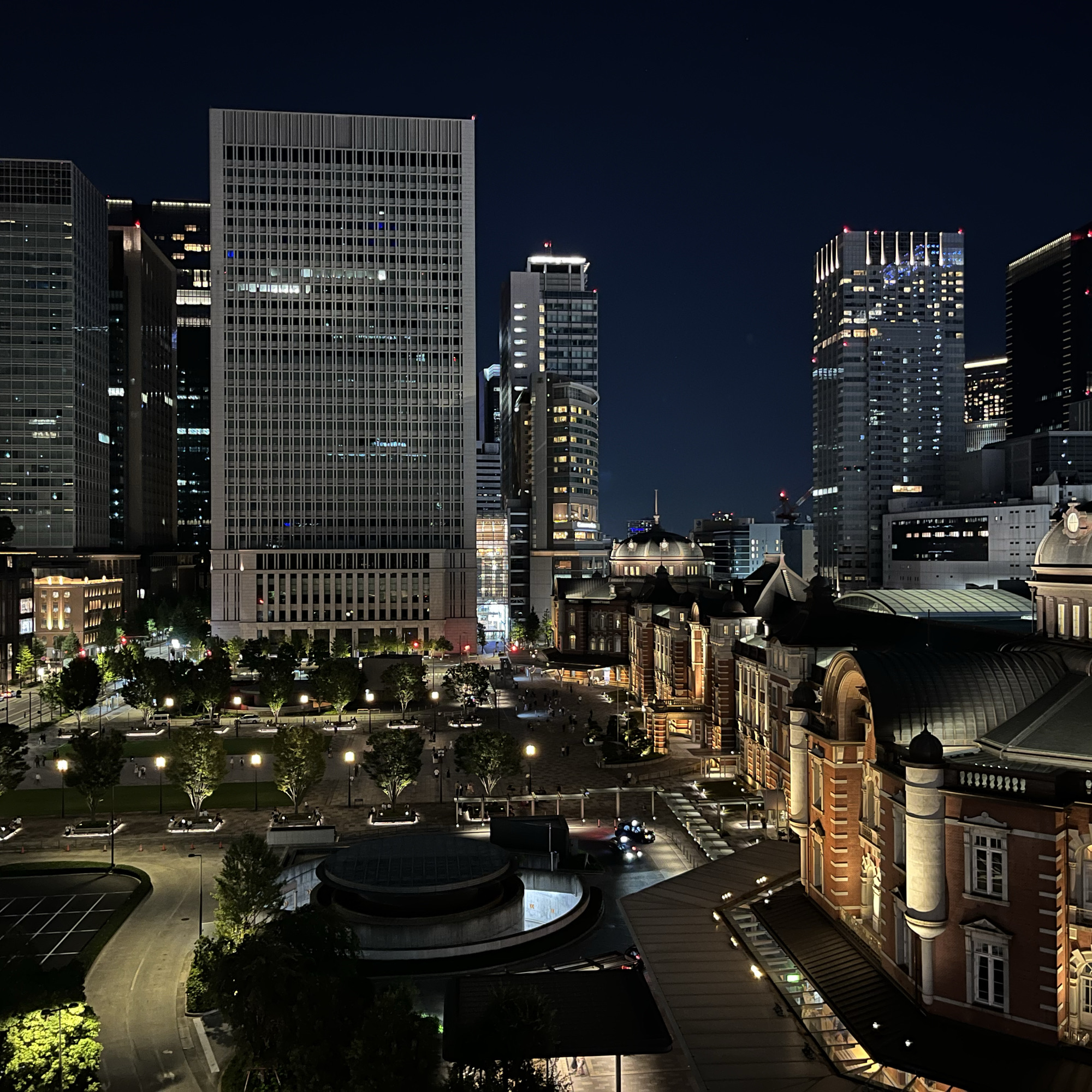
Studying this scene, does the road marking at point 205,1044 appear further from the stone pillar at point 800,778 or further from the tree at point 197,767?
the tree at point 197,767

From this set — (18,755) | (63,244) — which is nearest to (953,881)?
(18,755)

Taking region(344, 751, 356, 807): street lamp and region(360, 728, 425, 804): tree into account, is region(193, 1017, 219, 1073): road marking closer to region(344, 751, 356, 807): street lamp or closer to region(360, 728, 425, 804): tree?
region(360, 728, 425, 804): tree

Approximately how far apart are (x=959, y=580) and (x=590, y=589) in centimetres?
8187

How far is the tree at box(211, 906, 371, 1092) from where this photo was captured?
2997 cm

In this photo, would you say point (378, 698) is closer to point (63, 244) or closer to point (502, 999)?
point (502, 999)

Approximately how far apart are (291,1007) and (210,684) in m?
77.5

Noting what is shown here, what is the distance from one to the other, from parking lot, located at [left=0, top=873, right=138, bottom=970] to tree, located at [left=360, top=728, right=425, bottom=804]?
17.9 metres

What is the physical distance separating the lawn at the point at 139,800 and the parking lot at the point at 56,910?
1363cm

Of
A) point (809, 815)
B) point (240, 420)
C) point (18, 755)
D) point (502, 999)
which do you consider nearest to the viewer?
point (502, 999)

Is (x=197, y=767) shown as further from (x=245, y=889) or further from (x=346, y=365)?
(x=346, y=365)

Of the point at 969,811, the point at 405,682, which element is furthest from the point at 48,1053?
the point at 405,682

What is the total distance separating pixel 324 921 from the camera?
38.6 m

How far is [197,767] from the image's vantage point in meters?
67.8

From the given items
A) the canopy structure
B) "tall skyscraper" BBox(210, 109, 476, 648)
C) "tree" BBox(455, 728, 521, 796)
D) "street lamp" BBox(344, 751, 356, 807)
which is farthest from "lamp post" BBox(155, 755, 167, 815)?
"tall skyscraper" BBox(210, 109, 476, 648)
